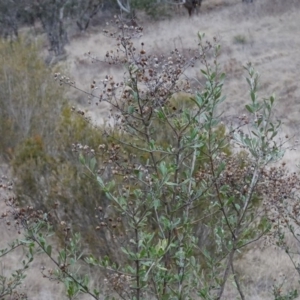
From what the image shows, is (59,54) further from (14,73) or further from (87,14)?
(14,73)

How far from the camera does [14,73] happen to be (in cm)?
847

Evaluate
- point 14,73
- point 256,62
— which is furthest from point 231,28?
point 14,73

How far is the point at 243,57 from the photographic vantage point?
16.8 metres

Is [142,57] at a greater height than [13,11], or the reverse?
[142,57]

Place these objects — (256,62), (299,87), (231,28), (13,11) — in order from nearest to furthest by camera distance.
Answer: (299,87), (256,62), (231,28), (13,11)

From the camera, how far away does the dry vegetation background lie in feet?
17.1

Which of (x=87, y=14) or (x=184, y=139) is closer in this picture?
(x=184, y=139)

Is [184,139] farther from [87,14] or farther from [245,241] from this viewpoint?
[87,14]

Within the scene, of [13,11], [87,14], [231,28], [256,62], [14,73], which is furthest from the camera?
[87,14]

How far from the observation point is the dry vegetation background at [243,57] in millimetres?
5211

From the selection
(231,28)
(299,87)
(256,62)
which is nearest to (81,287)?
(299,87)

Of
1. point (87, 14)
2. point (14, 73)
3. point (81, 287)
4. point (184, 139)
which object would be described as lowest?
point (87, 14)

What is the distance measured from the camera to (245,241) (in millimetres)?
2277

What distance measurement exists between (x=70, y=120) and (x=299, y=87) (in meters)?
8.88
